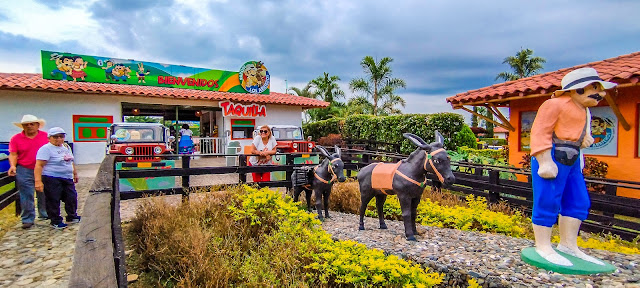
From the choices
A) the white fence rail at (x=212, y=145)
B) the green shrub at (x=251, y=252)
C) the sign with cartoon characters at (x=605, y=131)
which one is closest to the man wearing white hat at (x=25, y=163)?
the green shrub at (x=251, y=252)

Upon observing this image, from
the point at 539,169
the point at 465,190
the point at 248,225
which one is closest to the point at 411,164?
the point at 539,169

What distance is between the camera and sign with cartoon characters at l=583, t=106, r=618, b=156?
7320mm

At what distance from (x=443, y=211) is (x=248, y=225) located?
3179mm

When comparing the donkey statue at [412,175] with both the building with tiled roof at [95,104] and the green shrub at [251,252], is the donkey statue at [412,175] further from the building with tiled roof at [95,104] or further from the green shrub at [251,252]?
the building with tiled roof at [95,104]

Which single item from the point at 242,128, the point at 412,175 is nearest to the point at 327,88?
the point at 242,128

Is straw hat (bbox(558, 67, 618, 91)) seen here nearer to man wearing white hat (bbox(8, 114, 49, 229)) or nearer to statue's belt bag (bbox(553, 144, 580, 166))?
statue's belt bag (bbox(553, 144, 580, 166))

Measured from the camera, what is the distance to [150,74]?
14.3 metres

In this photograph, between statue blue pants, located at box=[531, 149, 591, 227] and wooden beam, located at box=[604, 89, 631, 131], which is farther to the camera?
wooden beam, located at box=[604, 89, 631, 131]

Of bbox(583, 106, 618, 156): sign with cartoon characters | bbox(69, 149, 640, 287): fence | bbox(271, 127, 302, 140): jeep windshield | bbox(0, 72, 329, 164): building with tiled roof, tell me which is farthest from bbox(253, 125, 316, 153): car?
bbox(583, 106, 618, 156): sign with cartoon characters

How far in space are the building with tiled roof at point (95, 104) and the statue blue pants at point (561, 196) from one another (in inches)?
512

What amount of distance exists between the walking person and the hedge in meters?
11.1

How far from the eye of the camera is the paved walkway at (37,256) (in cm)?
369

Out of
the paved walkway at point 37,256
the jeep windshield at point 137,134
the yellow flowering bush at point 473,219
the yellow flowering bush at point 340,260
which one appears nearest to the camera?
the yellow flowering bush at point 340,260

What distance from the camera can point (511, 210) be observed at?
6133mm
